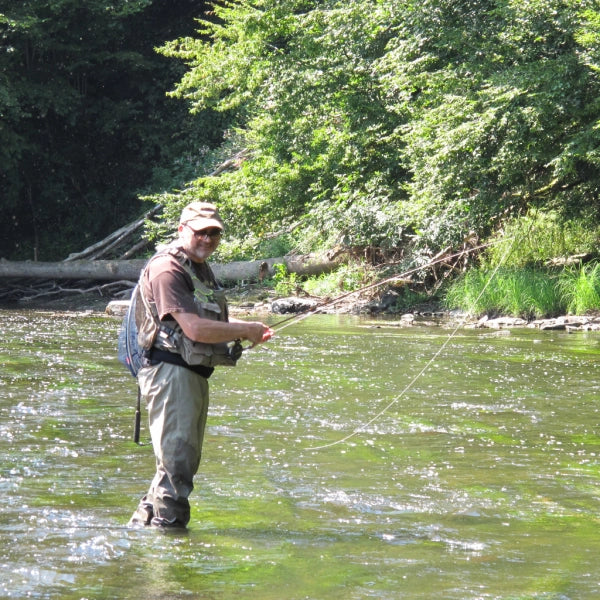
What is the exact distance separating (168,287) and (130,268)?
56.8 ft

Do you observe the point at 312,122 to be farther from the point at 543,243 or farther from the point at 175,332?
the point at 175,332

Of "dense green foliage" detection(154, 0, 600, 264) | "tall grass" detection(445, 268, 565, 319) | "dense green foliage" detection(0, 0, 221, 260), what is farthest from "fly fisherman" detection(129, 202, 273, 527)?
"dense green foliage" detection(0, 0, 221, 260)

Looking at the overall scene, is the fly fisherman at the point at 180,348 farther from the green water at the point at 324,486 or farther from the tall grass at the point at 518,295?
the tall grass at the point at 518,295

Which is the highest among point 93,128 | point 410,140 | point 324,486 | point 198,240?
point 93,128

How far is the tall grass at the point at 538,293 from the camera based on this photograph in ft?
52.2

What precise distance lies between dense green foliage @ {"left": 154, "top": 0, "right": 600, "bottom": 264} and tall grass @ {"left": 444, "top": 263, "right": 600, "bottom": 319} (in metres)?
0.89

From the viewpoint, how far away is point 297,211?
66.0 ft

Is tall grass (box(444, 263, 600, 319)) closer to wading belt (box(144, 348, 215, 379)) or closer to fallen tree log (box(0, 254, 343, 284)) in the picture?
fallen tree log (box(0, 254, 343, 284))

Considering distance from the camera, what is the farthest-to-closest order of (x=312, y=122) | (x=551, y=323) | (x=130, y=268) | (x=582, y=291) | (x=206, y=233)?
(x=130, y=268)
(x=312, y=122)
(x=582, y=291)
(x=551, y=323)
(x=206, y=233)

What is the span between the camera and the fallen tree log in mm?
20719

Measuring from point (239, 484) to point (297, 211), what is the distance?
1429 centimetres

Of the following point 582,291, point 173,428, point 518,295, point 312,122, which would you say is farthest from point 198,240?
point 312,122

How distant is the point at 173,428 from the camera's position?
16.0 feet

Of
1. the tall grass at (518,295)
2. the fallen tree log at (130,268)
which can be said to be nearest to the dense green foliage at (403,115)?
the fallen tree log at (130,268)
